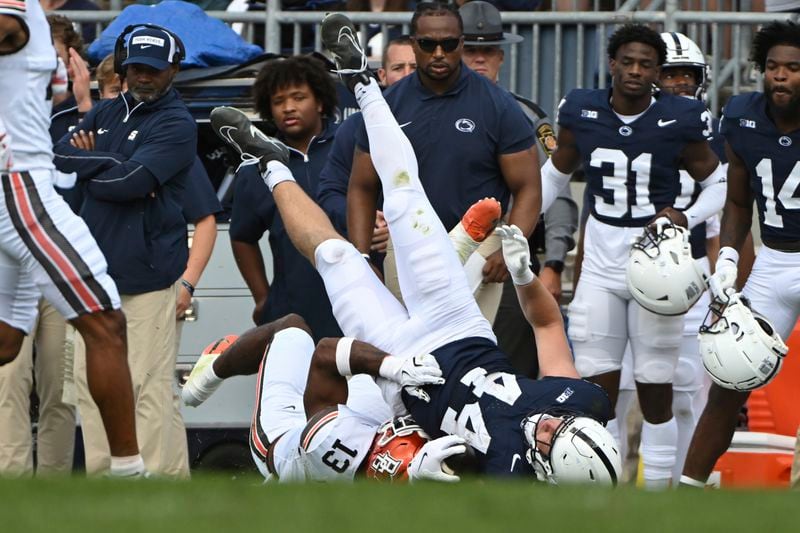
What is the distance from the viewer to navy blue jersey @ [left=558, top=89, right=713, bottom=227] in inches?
314

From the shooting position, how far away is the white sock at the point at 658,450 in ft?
26.0

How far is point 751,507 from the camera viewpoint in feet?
13.5

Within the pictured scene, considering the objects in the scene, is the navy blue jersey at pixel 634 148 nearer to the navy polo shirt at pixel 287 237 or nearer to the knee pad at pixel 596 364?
the knee pad at pixel 596 364

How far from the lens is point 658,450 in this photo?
793 cm

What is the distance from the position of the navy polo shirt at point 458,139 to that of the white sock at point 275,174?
0.46 m

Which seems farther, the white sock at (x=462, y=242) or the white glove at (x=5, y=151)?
the white sock at (x=462, y=242)

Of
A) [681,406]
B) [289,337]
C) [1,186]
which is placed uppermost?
[1,186]

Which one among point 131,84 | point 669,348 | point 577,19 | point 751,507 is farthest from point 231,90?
point 751,507

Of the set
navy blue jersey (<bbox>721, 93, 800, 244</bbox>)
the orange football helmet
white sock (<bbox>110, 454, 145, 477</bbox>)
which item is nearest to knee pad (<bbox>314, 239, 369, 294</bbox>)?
the orange football helmet

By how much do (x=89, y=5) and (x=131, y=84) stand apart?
2891mm

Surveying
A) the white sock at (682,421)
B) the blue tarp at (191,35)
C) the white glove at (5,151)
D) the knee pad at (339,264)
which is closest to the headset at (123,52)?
the blue tarp at (191,35)

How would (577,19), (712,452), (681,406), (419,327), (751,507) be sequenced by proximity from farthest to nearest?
(577,19)
(681,406)
(712,452)
(419,327)
(751,507)

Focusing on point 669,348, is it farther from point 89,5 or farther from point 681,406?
point 89,5

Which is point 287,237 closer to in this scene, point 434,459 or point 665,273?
point 665,273
